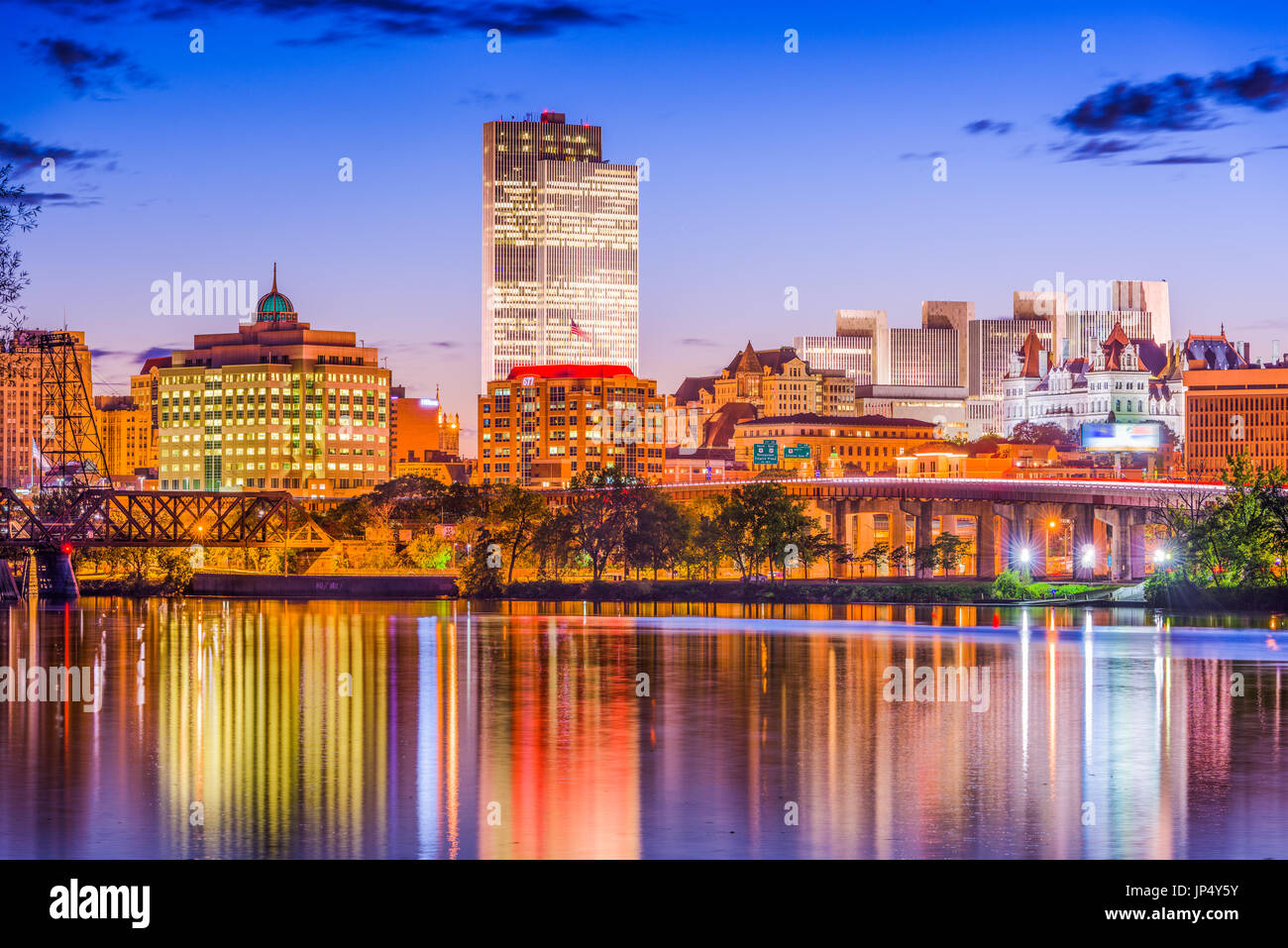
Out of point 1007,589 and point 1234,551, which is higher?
point 1234,551

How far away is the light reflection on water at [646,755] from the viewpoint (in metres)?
35.4

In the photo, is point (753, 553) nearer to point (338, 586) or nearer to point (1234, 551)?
point (338, 586)

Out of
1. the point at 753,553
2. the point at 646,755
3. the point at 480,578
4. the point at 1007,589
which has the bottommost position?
the point at 1007,589

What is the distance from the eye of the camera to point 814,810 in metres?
38.2

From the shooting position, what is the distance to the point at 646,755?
156 feet

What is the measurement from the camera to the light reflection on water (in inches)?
1395

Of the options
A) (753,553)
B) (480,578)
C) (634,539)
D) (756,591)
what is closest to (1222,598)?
(756,591)

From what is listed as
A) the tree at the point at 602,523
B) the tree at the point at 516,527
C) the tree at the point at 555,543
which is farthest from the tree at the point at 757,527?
the tree at the point at 516,527
